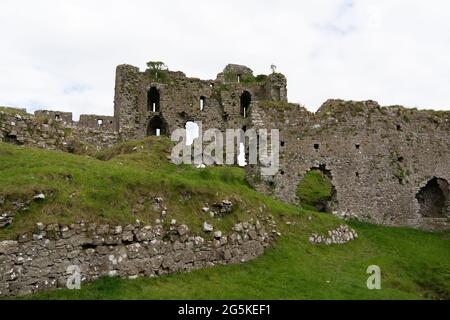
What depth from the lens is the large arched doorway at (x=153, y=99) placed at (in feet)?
157

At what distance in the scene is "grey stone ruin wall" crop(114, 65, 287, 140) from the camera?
153 feet

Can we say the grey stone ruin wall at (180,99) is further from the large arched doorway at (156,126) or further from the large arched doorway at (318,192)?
the large arched doorway at (318,192)

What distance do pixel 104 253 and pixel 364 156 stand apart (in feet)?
64.6

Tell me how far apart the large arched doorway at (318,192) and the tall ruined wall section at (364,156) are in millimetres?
277

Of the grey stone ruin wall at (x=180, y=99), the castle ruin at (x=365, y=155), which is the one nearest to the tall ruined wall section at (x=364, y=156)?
the castle ruin at (x=365, y=155)

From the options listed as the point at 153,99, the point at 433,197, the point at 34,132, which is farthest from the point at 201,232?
the point at 153,99

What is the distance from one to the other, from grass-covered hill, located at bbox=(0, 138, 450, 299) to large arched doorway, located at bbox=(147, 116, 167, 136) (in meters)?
23.4

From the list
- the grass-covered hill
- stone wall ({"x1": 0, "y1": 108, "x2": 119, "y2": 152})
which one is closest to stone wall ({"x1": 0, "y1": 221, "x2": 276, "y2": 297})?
the grass-covered hill

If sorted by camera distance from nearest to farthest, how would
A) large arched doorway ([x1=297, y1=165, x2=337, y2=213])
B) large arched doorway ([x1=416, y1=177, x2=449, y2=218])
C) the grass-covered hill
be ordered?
→ the grass-covered hill < large arched doorway ([x1=297, y1=165, x2=337, y2=213]) < large arched doorway ([x1=416, y1=177, x2=449, y2=218])

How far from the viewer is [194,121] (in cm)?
4781

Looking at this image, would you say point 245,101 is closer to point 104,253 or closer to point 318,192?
point 318,192

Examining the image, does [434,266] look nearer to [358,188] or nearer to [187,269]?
[358,188]

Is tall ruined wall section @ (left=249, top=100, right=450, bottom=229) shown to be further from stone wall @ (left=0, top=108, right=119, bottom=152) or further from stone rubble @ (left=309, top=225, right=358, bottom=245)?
stone wall @ (left=0, top=108, right=119, bottom=152)
